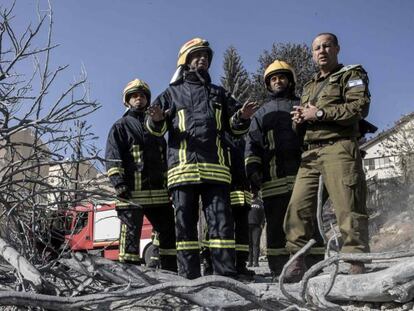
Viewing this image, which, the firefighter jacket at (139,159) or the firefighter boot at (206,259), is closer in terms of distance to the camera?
the firefighter jacket at (139,159)

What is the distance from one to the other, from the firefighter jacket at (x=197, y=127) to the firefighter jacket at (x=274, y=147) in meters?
0.41

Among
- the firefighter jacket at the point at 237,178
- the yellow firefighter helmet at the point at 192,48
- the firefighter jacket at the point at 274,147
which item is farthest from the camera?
the firefighter jacket at the point at 237,178

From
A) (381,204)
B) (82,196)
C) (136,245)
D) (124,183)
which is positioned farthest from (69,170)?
(381,204)

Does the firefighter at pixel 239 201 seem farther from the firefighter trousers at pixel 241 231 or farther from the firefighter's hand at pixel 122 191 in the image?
the firefighter's hand at pixel 122 191

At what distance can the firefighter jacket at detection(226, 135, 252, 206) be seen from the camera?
5.41 metres

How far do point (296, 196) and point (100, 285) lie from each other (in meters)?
1.54

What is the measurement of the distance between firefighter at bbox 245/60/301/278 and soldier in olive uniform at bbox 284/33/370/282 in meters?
0.74

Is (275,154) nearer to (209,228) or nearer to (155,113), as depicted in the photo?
(209,228)

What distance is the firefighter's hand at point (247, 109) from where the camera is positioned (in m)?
4.38

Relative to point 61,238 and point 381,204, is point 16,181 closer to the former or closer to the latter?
point 61,238

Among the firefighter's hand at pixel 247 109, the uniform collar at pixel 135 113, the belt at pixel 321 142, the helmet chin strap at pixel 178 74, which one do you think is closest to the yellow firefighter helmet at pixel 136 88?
the uniform collar at pixel 135 113

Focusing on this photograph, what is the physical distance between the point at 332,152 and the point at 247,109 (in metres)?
0.89

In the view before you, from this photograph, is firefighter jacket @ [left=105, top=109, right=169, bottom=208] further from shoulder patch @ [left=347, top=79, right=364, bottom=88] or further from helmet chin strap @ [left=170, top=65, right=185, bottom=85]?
shoulder patch @ [left=347, top=79, right=364, bottom=88]

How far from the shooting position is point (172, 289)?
2641 mm
